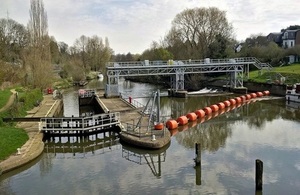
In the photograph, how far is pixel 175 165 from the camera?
52.7 ft

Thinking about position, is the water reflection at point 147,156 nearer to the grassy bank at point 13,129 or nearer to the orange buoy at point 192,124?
the grassy bank at point 13,129

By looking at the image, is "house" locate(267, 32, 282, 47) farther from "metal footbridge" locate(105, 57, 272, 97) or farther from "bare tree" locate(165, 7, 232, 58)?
"metal footbridge" locate(105, 57, 272, 97)

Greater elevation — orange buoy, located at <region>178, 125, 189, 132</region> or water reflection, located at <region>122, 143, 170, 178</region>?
orange buoy, located at <region>178, 125, 189, 132</region>

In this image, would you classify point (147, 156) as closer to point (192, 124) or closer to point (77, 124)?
point (77, 124)

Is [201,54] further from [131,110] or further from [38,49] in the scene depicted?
[131,110]

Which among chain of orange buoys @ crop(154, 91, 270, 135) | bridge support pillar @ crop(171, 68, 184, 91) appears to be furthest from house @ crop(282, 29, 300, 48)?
chain of orange buoys @ crop(154, 91, 270, 135)

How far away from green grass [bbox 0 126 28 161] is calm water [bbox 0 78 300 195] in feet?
4.63

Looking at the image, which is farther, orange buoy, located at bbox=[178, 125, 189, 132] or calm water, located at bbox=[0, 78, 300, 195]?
orange buoy, located at bbox=[178, 125, 189, 132]

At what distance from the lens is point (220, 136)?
→ 22.1 m

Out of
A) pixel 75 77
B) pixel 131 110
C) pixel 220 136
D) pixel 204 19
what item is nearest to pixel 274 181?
pixel 220 136

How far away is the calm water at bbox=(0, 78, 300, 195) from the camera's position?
1339cm

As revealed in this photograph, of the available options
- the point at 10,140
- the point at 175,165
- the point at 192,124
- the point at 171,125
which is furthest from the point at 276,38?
the point at 10,140

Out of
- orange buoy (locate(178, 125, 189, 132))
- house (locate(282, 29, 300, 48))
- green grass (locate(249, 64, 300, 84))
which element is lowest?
orange buoy (locate(178, 125, 189, 132))

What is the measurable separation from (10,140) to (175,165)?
937cm
